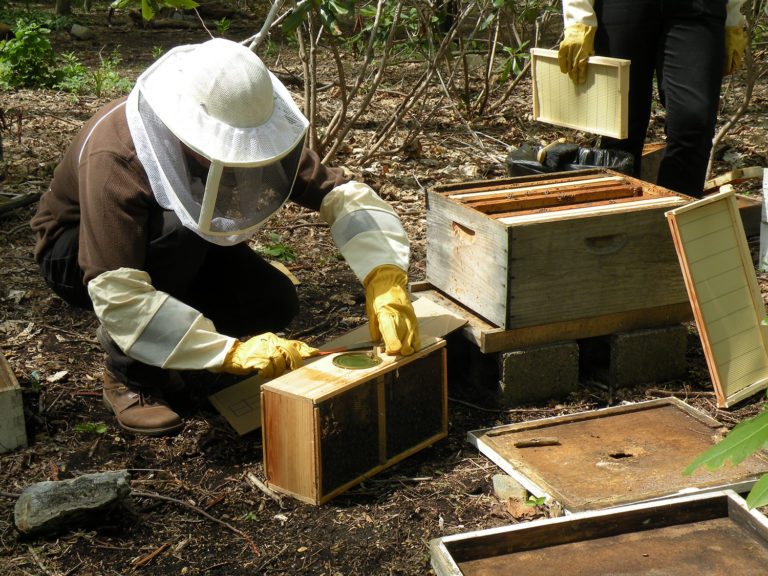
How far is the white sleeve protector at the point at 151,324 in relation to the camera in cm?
220

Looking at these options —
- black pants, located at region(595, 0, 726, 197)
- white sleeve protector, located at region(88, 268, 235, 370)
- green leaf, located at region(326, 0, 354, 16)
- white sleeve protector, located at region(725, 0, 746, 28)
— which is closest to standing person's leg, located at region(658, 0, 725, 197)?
black pants, located at region(595, 0, 726, 197)

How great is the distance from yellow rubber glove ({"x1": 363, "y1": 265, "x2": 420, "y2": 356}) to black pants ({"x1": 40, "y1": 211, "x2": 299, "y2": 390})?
1.61 feet

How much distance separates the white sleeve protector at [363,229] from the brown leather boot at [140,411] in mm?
731

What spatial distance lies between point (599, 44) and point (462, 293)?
144cm

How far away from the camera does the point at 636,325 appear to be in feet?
8.86

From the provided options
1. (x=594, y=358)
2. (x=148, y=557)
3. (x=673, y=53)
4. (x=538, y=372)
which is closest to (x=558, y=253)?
(x=538, y=372)

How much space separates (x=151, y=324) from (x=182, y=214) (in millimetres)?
304

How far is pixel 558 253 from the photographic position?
2510mm

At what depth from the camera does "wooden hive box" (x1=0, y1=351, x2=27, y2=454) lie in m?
2.36

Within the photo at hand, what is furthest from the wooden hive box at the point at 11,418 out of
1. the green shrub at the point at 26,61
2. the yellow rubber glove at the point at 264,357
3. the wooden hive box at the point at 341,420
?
the green shrub at the point at 26,61

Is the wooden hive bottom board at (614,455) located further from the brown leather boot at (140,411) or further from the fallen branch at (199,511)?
the brown leather boot at (140,411)

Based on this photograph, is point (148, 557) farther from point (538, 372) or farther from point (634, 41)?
point (634, 41)

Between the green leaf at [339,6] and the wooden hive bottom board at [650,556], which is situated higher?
the green leaf at [339,6]

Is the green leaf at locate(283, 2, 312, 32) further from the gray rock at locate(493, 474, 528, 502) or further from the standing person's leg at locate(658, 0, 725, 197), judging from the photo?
the gray rock at locate(493, 474, 528, 502)
